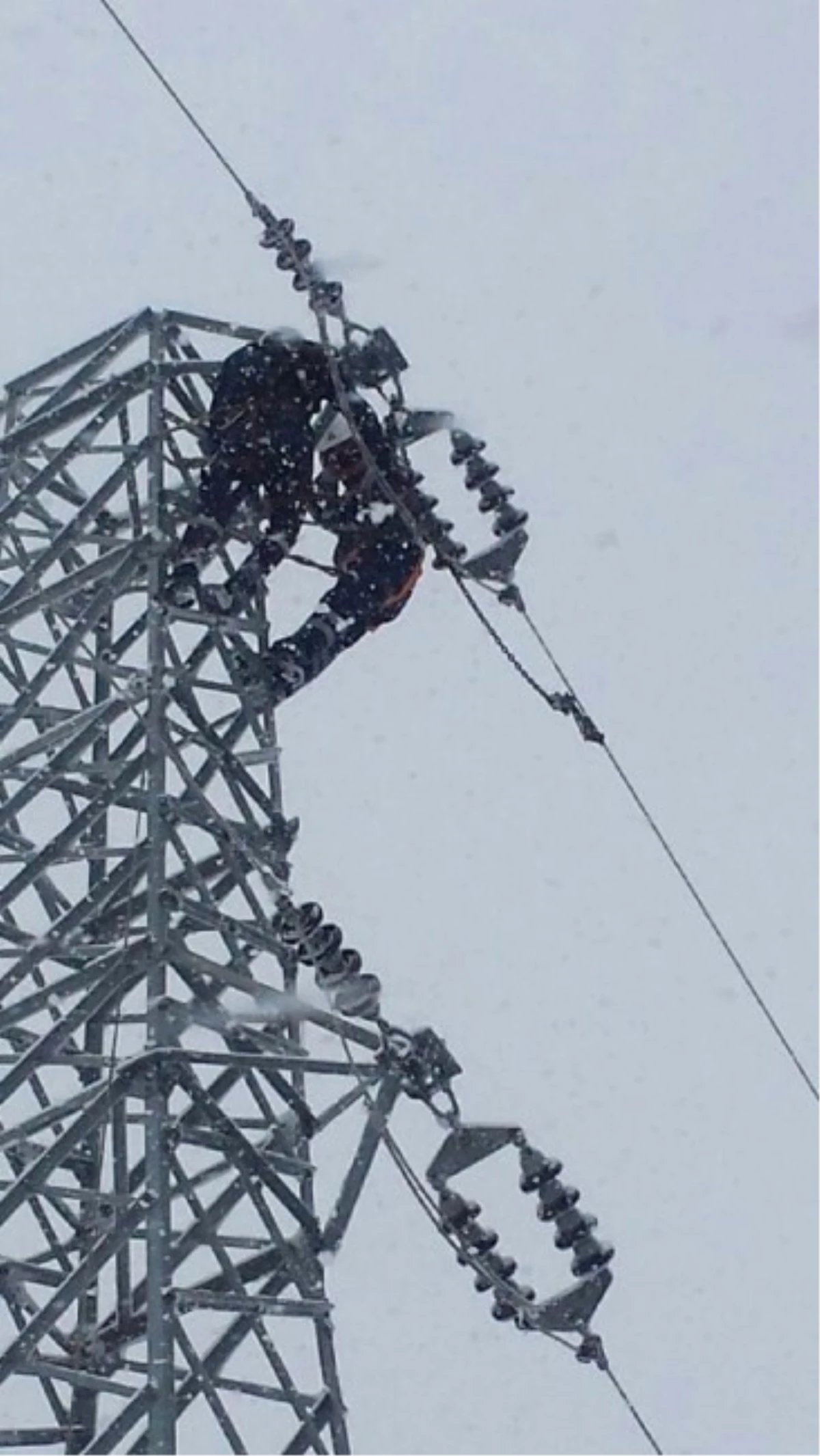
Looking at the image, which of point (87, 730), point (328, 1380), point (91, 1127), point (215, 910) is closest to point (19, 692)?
point (87, 730)

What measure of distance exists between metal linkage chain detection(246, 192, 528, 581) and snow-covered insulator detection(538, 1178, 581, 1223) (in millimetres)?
3419

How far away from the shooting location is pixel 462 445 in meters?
11.4

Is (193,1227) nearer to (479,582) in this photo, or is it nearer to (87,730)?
(87,730)

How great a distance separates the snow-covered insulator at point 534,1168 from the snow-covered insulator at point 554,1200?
3cm

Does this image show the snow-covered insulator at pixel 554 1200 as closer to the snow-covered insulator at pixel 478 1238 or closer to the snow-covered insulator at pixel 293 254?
the snow-covered insulator at pixel 478 1238

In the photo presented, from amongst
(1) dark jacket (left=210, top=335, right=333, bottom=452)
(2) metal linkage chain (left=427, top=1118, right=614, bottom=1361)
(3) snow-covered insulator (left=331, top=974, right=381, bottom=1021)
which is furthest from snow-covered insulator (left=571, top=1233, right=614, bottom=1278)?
(1) dark jacket (left=210, top=335, right=333, bottom=452)

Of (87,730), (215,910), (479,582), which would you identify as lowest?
(215,910)

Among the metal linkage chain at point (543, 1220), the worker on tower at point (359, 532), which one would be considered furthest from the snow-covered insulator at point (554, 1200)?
the worker on tower at point (359, 532)

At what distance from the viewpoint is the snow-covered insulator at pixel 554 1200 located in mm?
9070

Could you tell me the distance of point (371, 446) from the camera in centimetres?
1076

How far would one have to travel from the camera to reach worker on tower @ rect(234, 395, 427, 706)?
10602 mm

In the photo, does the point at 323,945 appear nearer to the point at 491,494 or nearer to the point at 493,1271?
the point at 493,1271

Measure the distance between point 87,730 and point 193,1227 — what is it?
2.10 meters

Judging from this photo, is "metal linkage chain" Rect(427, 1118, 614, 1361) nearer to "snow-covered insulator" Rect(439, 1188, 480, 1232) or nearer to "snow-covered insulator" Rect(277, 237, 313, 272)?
"snow-covered insulator" Rect(439, 1188, 480, 1232)
